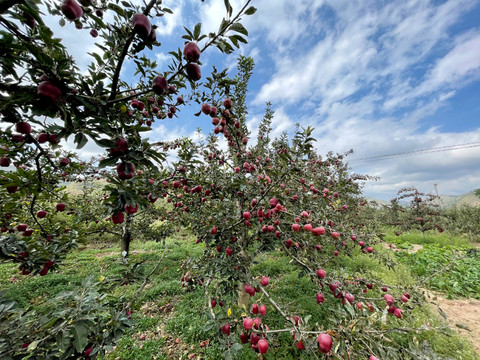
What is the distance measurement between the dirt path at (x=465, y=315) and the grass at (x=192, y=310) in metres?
0.48

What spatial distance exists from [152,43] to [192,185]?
6.68ft

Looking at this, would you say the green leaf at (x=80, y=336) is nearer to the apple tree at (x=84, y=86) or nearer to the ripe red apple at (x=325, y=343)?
the apple tree at (x=84, y=86)

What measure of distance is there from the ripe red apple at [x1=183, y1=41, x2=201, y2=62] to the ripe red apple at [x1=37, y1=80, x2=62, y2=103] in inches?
30.9

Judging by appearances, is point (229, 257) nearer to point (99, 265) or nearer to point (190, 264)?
point (190, 264)

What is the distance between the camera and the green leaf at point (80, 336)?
3.67 ft

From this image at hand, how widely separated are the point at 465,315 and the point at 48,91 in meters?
8.19

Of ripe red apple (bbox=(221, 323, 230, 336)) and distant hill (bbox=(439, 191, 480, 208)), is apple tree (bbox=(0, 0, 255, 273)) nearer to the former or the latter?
ripe red apple (bbox=(221, 323, 230, 336))

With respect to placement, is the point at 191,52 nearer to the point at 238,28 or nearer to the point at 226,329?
the point at 238,28

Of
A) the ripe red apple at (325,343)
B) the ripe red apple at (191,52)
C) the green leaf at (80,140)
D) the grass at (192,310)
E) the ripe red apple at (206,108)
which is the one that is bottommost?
the grass at (192,310)

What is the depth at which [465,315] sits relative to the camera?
14.6 feet

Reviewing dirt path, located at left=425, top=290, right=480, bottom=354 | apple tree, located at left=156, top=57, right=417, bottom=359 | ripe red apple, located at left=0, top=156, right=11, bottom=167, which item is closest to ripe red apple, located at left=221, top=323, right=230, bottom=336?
apple tree, located at left=156, top=57, right=417, bottom=359

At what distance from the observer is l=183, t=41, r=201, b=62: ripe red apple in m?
1.29

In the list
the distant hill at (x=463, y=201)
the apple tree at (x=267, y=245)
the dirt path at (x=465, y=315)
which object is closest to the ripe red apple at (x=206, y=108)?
the apple tree at (x=267, y=245)

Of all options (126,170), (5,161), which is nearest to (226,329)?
(126,170)
